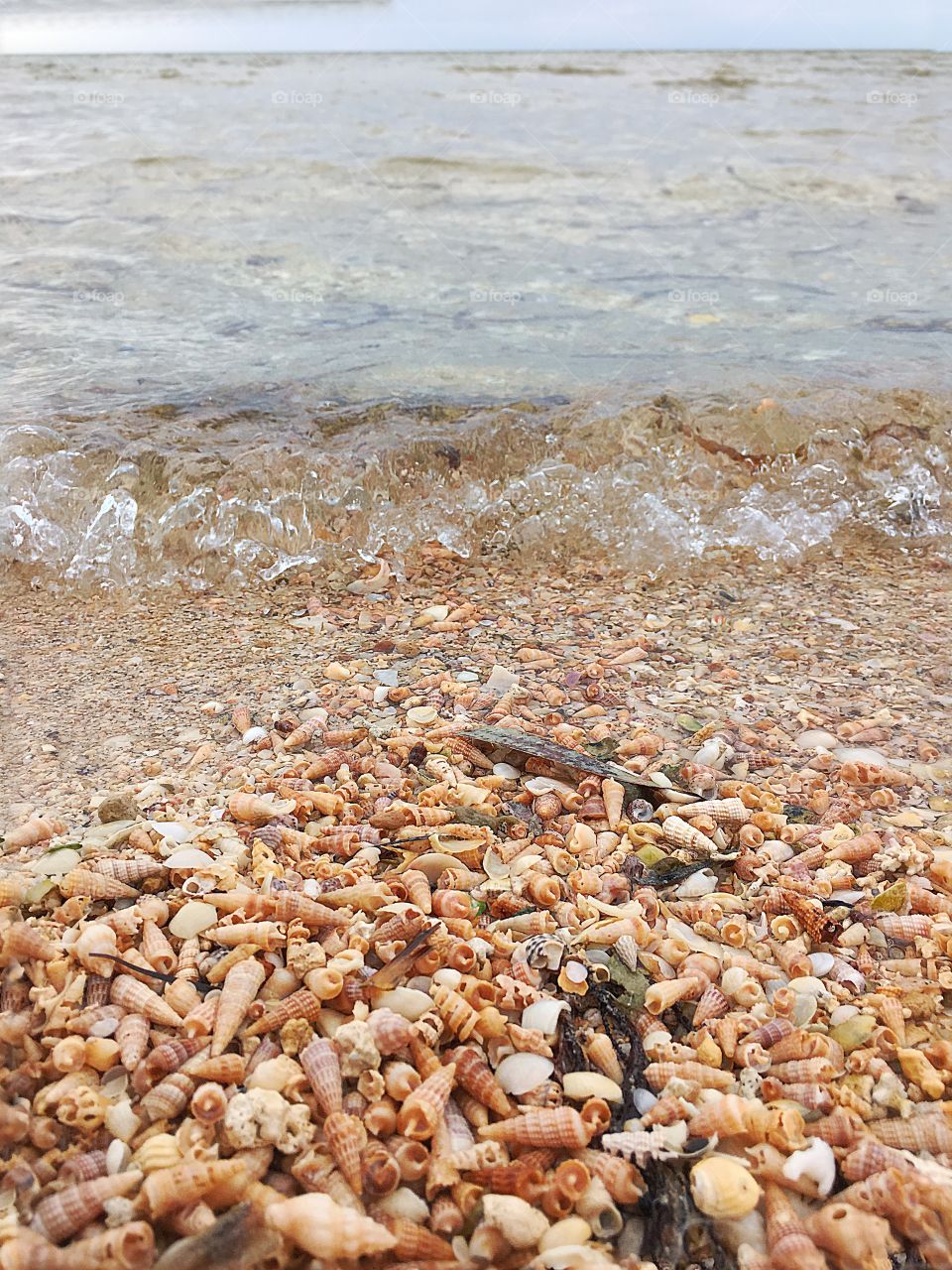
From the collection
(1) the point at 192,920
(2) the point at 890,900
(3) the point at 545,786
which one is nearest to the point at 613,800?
(3) the point at 545,786

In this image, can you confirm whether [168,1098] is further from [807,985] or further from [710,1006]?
[807,985]

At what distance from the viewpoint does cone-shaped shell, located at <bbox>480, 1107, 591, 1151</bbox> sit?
4.39 feet

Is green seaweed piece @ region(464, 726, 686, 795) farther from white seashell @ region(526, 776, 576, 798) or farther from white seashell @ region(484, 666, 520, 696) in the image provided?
white seashell @ region(484, 666, 520, 696)

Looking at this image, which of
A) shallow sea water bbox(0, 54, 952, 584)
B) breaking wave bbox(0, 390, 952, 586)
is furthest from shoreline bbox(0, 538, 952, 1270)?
shallow sea water bbox(0, 54, 952, 584)

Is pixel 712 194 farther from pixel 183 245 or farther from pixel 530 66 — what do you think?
pixel 530 66

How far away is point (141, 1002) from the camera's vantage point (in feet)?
4.93

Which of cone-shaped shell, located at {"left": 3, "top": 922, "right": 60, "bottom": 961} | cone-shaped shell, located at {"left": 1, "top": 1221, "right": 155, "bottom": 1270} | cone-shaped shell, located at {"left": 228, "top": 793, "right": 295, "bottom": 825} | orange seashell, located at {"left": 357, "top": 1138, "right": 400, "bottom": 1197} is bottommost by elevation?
cone-shaped shell, located at {"left": 228, "top": 793, "right": 295, "bottom": 825}

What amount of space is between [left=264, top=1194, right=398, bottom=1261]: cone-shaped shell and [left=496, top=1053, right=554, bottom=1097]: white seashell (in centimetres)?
29

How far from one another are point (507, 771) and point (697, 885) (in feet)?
1.74

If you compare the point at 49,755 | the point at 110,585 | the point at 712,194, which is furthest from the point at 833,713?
the point at 712,194

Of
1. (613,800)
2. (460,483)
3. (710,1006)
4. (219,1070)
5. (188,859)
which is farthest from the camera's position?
(460,483)

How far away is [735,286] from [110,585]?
4060mm

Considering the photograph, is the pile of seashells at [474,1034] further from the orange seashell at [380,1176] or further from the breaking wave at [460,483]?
the breaking wave at [460,483]

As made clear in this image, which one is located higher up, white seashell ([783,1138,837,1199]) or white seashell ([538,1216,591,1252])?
white seashell ([538,1216,591,1252])
